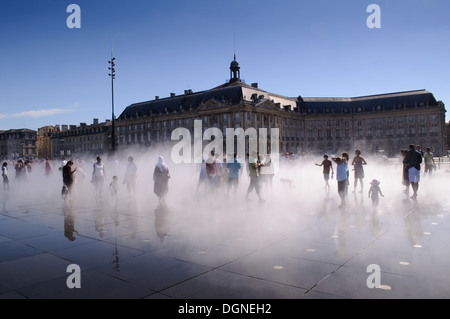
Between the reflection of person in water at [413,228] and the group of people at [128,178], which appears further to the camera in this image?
the group of people at [128,178]

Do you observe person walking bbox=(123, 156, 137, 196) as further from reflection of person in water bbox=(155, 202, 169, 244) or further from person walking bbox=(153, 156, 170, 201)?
reflection of person in water bbox=(155, 202, 169, 244)

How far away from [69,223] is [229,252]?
16.4ft

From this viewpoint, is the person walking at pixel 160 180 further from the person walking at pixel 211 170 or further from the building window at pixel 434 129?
the building window at pixel 434 129

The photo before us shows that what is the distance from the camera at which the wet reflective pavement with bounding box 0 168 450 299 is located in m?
4.67

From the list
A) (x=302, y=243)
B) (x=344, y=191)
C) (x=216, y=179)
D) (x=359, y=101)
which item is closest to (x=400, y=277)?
(x=302, y=243)

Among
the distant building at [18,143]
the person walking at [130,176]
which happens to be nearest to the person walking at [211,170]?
the person walking at [130,176]

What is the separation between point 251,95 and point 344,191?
6715 centimetres

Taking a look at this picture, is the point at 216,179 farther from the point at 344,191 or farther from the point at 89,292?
the point at 89,292

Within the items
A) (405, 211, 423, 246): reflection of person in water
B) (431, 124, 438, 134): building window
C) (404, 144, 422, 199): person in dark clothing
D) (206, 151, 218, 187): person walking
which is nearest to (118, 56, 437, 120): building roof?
(431, 124, 438, 134): building window

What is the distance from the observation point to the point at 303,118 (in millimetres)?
92938

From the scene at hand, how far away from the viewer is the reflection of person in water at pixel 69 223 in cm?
784

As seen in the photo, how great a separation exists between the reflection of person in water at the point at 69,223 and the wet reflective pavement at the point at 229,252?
0.02 metres

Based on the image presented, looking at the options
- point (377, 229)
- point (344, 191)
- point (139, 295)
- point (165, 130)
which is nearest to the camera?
point (139, 295)

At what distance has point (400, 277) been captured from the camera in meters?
4.98
